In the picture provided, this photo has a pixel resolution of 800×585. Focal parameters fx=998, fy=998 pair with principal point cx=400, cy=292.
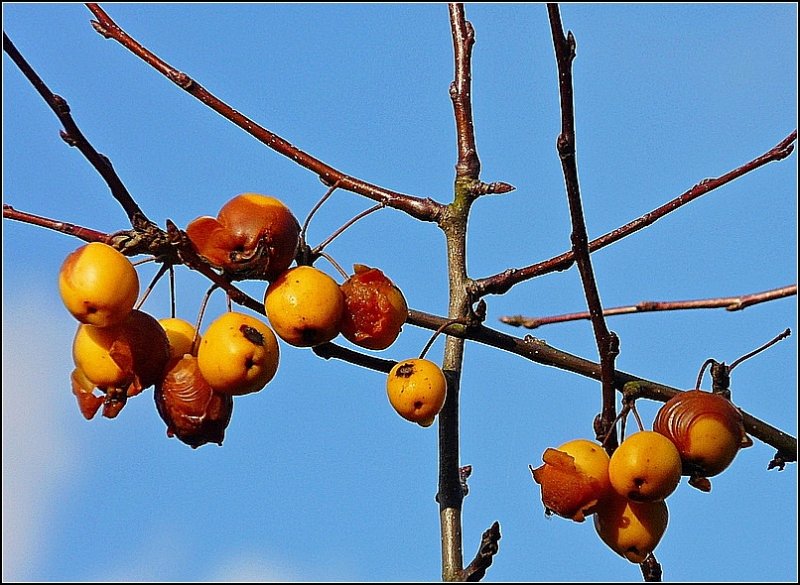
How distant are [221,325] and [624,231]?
1.00m

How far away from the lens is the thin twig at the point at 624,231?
2.10 m

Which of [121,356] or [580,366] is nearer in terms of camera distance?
[121,356]

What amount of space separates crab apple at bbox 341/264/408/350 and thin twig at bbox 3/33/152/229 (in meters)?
0.39

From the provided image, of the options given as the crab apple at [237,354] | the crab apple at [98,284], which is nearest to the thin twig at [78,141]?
the crab apple at [98,284]

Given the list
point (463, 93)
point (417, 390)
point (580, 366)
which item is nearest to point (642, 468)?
point (580, 366)

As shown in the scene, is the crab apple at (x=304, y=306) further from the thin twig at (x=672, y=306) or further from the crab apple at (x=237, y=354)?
the thin twig at (x=672, y=306)

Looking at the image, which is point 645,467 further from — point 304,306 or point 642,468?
point 304,306

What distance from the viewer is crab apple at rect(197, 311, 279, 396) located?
1.71 metres

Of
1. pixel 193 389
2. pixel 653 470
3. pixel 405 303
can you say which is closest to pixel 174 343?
pixel 193 389

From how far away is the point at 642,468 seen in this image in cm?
179

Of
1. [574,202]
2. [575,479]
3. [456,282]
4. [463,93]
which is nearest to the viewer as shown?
[574,202]

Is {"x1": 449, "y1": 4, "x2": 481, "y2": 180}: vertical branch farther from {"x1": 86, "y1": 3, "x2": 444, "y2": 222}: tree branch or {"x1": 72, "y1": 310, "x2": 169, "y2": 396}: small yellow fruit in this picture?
{"x1": 72, "y1": 310, "x2": 169, "y2": 396}: small yellow fruit

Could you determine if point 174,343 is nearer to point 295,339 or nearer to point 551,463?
point 295,339

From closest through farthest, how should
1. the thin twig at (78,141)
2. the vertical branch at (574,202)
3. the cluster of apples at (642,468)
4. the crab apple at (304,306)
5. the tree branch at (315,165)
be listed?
the vertical branch at (574,202) → the thin twig at (78,141) → the crab apple at (304,306) → the cluster of apples at (642,468) → the tree branch at (315,165)
